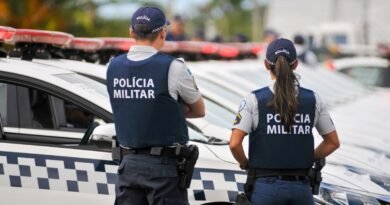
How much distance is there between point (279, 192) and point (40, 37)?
7.21 ft

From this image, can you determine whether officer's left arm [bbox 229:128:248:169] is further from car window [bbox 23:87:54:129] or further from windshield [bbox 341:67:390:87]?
windshield [bbox 341:67:390:87]

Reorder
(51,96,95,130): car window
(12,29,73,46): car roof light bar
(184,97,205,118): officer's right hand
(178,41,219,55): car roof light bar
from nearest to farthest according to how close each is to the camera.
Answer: (184,97,205,118): officer's right hand < (51,96,95,130): car window < (12,29,73,46): car roof light bar < (178,41,219,55): car roof light bar

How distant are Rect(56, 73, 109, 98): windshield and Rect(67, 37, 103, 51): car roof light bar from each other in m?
0.85

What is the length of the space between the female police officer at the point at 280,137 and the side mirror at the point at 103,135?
0.78m

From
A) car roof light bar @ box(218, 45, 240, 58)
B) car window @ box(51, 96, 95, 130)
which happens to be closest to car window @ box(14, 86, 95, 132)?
car window @ box(51, 96, 95, 130)

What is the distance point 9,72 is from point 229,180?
1438 mm

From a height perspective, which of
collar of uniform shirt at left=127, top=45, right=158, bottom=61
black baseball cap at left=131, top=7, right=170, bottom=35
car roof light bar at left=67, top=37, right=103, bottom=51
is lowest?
car roof light bar at left=67, top=37, right=103, bottom=51

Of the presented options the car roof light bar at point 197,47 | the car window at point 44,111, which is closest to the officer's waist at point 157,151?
the car window at point 44,111

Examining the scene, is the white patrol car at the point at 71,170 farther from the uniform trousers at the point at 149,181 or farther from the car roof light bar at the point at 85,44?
the car roof light bar at the point at 85,44

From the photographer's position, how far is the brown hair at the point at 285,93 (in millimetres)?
4305

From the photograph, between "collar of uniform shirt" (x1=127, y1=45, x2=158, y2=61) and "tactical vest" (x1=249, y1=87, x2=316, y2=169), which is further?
"collar of uniform shirt" (x1=127, y1=45, x2=158, y2=61)

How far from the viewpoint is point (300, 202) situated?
170 inches

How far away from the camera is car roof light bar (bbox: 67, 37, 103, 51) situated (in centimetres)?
640

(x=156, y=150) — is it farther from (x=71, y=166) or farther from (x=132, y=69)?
(x=71, y=166)
